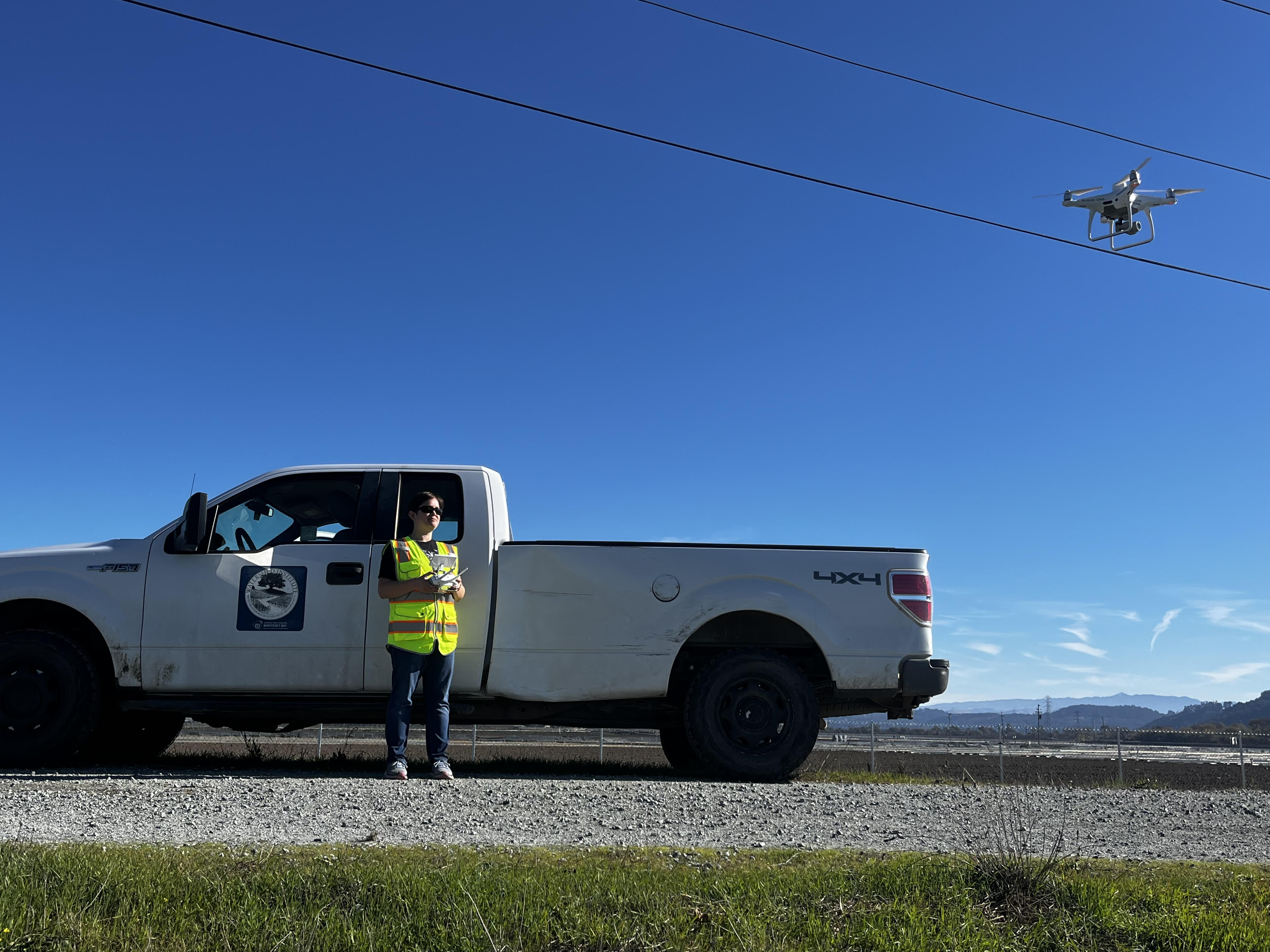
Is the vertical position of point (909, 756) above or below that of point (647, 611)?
below

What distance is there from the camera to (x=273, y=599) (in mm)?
7273

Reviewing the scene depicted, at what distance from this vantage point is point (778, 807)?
590 cm

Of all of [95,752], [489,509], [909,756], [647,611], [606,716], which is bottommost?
[909,756]

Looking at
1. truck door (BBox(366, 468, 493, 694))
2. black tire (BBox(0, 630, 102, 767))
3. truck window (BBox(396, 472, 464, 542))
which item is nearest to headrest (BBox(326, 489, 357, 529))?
truck door (BBox(366, 468, 493, 694))

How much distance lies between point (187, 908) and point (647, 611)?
418cm

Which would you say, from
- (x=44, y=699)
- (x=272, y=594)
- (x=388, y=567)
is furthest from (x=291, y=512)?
(x=44, y=699)

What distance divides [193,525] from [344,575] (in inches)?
42.9

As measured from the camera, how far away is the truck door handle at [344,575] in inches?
286

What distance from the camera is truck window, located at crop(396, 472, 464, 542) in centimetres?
756

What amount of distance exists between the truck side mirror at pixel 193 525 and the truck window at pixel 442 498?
1.34 metres

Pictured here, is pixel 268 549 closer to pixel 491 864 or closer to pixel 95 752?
pixel 95 752

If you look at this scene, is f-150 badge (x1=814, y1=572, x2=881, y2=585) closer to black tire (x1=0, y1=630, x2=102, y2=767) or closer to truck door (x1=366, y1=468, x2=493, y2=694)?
truck door (x1=366, y1=468, x2=493, y2=694)

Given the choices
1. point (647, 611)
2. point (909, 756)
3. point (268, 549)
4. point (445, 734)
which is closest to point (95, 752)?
point (268, 549)

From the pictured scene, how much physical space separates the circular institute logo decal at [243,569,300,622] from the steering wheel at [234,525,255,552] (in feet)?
1.29
